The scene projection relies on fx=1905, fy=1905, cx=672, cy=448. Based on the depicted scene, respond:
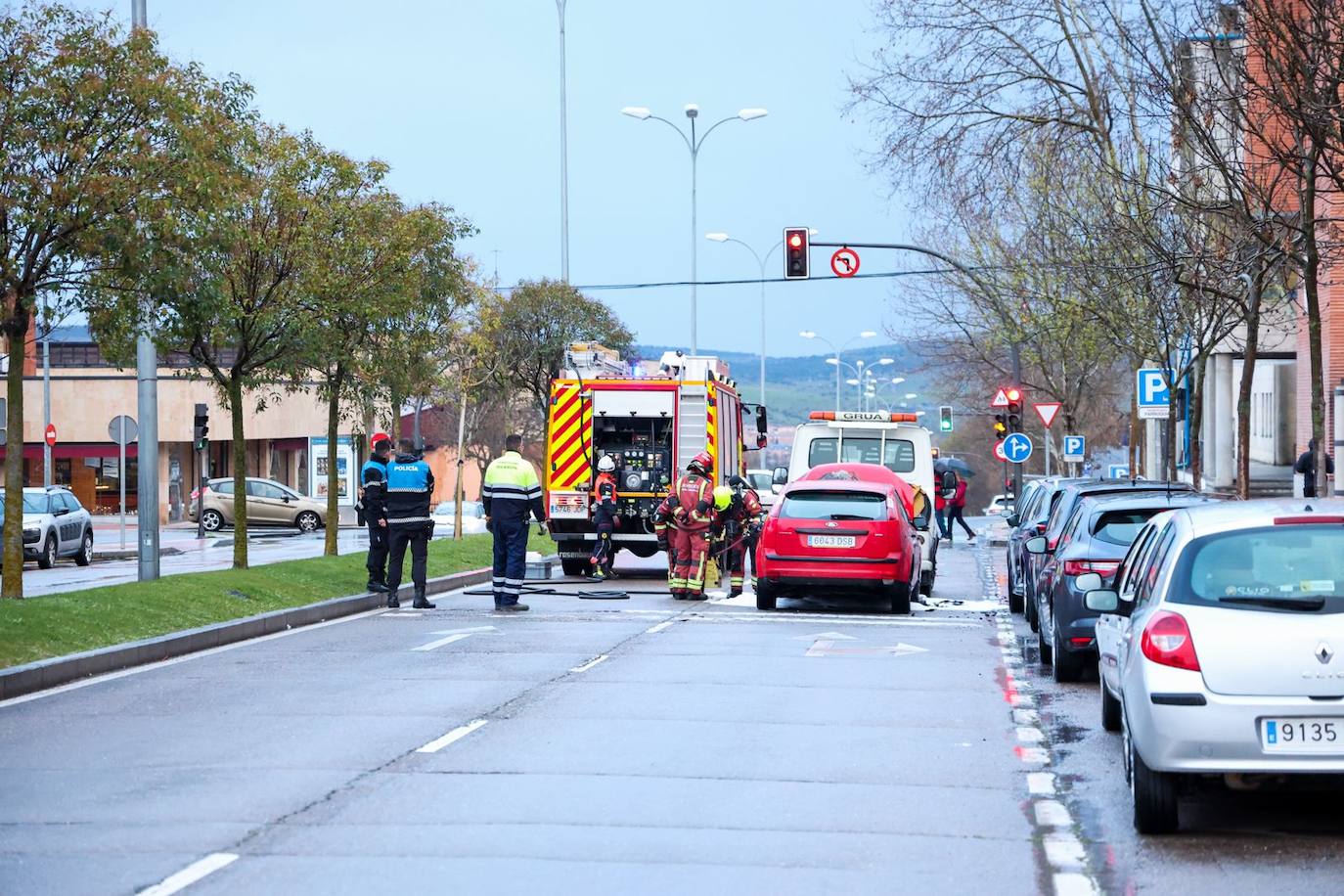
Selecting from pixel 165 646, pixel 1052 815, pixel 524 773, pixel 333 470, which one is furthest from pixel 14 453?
→ pixel 1052 815

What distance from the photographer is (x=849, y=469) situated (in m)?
25.0

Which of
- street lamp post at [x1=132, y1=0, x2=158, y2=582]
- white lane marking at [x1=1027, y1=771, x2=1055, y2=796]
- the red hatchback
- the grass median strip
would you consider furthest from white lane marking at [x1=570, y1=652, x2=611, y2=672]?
street lamp post at [x1=132, y1=0, x2=158, y2=582]

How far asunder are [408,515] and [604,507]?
5673 mm

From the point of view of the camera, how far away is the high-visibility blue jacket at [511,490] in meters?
20.9

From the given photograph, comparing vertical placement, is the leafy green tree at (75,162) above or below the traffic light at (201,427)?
above

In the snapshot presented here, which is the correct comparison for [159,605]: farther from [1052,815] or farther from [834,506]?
[1052,815]

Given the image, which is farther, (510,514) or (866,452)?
(866,452)

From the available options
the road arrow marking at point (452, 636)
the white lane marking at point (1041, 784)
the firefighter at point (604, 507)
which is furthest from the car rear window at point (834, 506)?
the white lane marking at point (1041, 784)

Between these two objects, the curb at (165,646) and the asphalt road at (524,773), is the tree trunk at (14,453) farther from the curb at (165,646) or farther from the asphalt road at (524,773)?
the asphalt road at (524,773)

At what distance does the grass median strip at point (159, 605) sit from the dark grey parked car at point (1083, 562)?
7.74m

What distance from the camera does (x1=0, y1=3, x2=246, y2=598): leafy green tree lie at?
16.3 metres

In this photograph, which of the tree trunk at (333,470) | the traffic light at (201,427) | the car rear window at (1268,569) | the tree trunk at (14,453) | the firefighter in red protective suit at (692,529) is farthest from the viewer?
the traffic light at (201,427)

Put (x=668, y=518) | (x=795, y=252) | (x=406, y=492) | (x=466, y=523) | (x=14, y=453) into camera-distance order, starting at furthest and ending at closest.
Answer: (x=466, y=523), (x=795, y=252), (x=668, y=518), (x=406, y=492), (x=14, y=453)

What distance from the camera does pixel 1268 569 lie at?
8.27 meters
